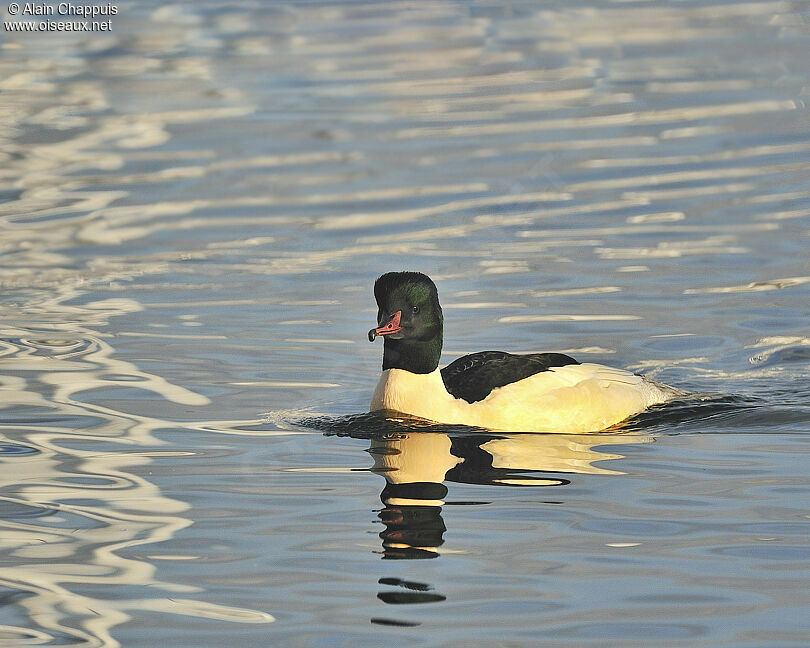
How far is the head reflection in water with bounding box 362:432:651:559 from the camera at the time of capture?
8.52 m

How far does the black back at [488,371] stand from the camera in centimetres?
1105

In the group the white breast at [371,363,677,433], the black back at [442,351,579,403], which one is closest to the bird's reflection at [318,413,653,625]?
the white breast at [371,363,677,433]

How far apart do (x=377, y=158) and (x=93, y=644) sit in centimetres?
1440

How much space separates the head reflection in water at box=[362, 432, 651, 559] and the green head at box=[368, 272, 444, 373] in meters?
0.54

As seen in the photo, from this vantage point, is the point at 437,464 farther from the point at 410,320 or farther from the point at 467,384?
the point at 410,320

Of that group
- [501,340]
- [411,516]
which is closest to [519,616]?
[411,516]

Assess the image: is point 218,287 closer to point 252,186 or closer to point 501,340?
point 501,340

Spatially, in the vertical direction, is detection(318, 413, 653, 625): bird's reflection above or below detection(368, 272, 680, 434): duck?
below

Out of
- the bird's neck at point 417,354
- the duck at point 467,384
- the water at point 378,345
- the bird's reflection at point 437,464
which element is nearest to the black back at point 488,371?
the duck at point 467,384

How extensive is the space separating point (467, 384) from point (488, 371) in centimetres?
16

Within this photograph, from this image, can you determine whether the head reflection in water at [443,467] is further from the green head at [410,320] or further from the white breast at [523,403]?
the green head at [410,320]

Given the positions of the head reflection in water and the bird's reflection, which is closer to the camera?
the bird's reflection

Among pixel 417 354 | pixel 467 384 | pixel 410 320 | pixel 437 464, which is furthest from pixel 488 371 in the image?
pixel 437 464

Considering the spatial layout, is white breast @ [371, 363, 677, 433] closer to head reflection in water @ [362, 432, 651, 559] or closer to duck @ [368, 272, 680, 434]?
duck @ [368, 272, 680, 434]
